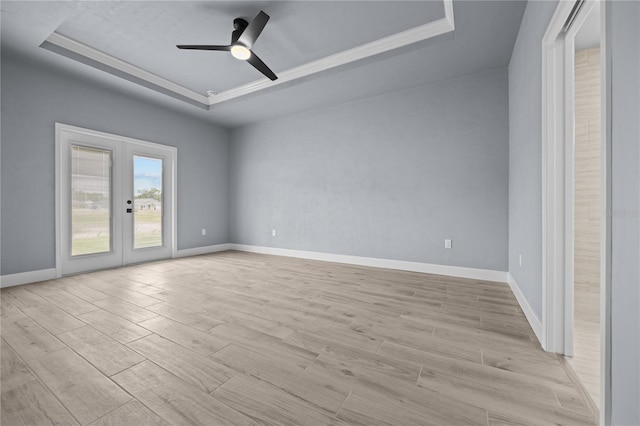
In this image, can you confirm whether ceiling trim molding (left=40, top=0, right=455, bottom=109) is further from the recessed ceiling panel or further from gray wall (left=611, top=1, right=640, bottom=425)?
gray wall (left=611, top=1, right=640, bottom=425)

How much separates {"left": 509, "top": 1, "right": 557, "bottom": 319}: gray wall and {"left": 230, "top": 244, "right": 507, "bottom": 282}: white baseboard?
1.40 feet

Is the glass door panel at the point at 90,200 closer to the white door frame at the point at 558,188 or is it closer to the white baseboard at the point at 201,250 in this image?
the white baseboard at the point at 201,250

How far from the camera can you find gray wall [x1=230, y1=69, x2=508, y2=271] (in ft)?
11.0

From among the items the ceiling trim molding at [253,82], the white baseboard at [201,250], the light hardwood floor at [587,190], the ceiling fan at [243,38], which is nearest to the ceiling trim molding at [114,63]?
the ceiling trim molding at [253,82]

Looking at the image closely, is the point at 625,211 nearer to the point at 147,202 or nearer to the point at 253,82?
the point at 253,82

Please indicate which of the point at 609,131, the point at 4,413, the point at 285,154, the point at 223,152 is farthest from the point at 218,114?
→ the point at 609,131

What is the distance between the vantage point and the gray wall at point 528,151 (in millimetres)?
1846

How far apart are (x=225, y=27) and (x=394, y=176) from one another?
2.82m

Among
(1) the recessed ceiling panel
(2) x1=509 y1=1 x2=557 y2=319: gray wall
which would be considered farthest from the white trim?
(1) the recessed ceiling panel

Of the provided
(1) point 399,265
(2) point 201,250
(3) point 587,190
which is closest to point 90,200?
(2) point 201,250

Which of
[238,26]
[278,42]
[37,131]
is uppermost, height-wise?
[278,42]

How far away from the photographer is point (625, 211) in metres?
0.84

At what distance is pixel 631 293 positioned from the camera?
0.81 metres

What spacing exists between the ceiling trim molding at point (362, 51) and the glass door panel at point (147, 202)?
1.82 m
